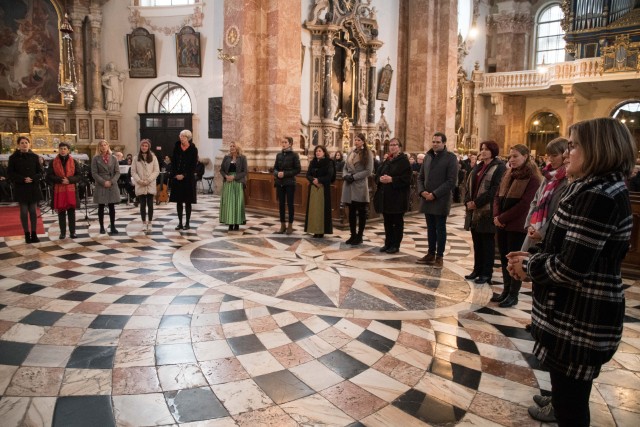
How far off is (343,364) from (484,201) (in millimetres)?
2739

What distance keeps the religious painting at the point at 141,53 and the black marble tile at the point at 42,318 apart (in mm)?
13420

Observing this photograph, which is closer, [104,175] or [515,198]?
[515,198]

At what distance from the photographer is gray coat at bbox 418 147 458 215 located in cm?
589

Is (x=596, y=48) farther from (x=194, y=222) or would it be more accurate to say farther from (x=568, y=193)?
(x=568, y=193)

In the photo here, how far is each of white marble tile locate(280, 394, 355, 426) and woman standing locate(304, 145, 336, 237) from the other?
A: 5.06 metres

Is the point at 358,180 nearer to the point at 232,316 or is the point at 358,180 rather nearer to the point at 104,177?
the point at 232,316

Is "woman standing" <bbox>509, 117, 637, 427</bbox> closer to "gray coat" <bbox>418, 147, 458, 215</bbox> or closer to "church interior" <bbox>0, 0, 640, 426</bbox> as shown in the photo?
"church interior" <bbox>0, 0, 640, 426</bbox>

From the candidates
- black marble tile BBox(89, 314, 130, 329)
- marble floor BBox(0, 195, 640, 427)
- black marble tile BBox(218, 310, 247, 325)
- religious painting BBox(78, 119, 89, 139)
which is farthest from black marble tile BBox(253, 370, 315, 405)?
religious painting BBox(78, 119, 89, 139)

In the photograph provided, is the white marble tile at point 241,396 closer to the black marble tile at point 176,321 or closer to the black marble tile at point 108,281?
the black marble tile at point 176,321

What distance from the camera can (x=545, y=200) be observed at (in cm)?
373

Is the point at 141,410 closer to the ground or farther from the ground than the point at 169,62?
closer to the ground

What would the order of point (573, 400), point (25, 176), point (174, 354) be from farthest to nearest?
1. point (25, 176)
2. point (174, 354)
3. point (573, 400)

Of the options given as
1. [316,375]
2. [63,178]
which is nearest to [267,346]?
[316,375]

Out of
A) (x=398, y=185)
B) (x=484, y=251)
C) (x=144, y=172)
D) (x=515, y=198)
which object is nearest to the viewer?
(x=515, y=198)
